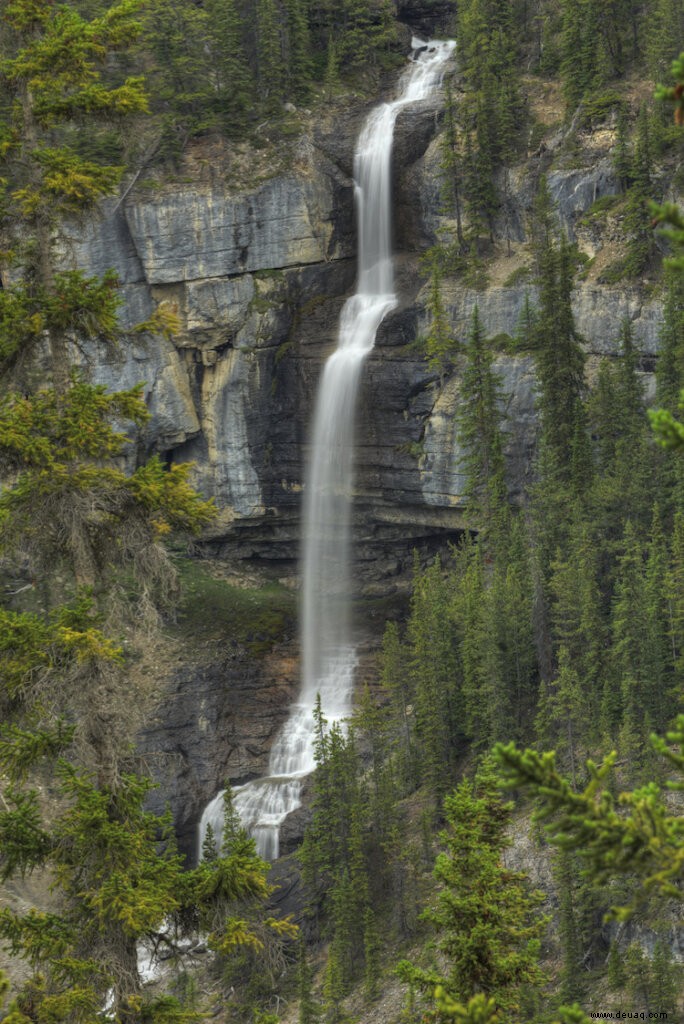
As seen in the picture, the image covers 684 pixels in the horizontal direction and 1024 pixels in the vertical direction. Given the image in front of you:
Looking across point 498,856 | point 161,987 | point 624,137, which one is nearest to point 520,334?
point 624,137

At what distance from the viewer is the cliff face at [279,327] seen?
6316 cm

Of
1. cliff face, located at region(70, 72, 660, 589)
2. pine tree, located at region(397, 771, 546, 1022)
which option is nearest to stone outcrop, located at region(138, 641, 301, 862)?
cliff face, located at region(70, 72, 660, 589)

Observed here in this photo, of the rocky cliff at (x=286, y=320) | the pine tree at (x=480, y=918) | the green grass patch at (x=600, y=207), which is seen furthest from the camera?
the rocky cliff at (x=286, y=320)

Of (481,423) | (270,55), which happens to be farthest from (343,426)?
(270,55)

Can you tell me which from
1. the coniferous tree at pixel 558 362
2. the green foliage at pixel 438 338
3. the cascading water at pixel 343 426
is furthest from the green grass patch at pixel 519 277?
the cascading water at pixel 343 426

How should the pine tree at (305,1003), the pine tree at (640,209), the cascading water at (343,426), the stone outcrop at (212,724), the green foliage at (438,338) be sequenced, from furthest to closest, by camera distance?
the cascading water at (343,426) < the green foliage at (438,338) < the pine tree at (640,209) < the stone outcrop at (212,724) < the pine tree at (305,1003)

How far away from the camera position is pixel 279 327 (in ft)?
215

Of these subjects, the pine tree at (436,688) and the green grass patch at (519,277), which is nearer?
the pine tree at (436,688)

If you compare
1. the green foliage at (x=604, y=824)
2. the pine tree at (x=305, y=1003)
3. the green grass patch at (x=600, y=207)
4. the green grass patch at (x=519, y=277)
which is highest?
the green grass patch at (x=600, y=207)

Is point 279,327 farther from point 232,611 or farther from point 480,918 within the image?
point 480,918

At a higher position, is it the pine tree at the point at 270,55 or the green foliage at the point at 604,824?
the pine tree at the point at 270,55

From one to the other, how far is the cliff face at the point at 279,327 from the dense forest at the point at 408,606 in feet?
6.81

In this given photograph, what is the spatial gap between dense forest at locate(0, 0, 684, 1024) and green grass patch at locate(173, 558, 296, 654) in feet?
13.5

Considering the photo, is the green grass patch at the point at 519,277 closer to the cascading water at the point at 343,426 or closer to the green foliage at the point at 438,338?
the green foliage at the point at 438,338
